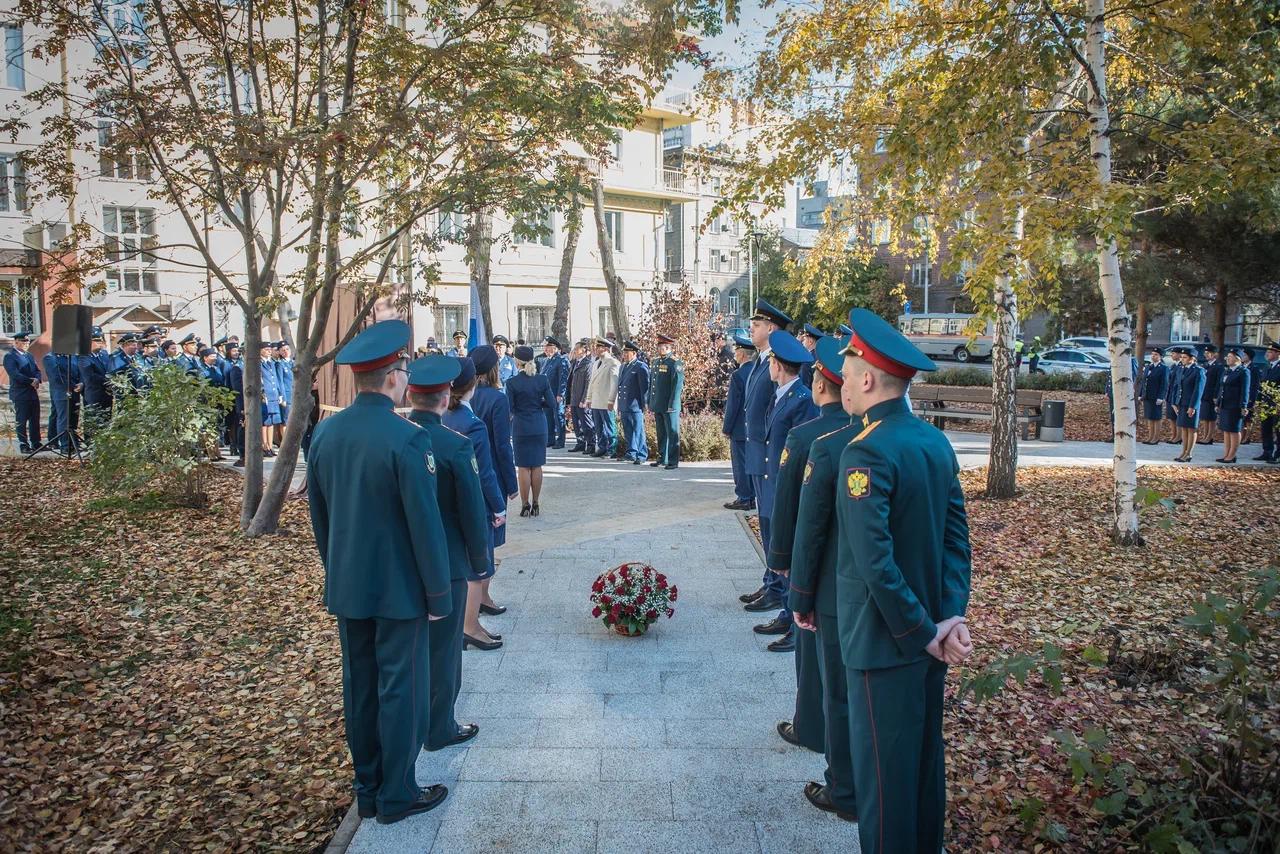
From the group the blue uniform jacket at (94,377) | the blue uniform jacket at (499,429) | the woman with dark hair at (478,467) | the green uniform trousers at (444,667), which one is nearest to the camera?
the green uniform trousers at (444,667)

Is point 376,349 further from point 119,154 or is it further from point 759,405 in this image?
point 119,154

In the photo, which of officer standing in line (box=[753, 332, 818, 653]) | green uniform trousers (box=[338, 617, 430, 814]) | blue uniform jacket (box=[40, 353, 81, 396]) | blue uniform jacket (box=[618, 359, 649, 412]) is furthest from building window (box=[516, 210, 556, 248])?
blue uniform jacket (box=[40, 353, 81, 396])

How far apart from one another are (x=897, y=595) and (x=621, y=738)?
225 cm

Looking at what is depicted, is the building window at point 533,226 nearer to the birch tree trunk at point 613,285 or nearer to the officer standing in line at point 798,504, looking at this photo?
the officer standing in line at point 798,504

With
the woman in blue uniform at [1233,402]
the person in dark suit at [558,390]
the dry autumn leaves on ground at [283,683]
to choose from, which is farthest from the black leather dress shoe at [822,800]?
the woman in blue uniform at [1233,402]

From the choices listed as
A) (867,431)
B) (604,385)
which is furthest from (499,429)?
(604,385)

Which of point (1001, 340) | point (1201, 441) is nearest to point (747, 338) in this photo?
point (1001, 340)

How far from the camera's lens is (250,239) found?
9.14m

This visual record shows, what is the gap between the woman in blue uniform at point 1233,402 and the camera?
15000mm

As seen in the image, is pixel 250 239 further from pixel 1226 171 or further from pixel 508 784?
pixel 1226 171

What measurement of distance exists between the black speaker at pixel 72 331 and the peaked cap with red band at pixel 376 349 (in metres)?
12.6

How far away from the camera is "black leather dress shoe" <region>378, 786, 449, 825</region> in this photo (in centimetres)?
A: 392

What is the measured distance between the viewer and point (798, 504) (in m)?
4.34

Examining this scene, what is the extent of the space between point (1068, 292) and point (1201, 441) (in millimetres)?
11969
